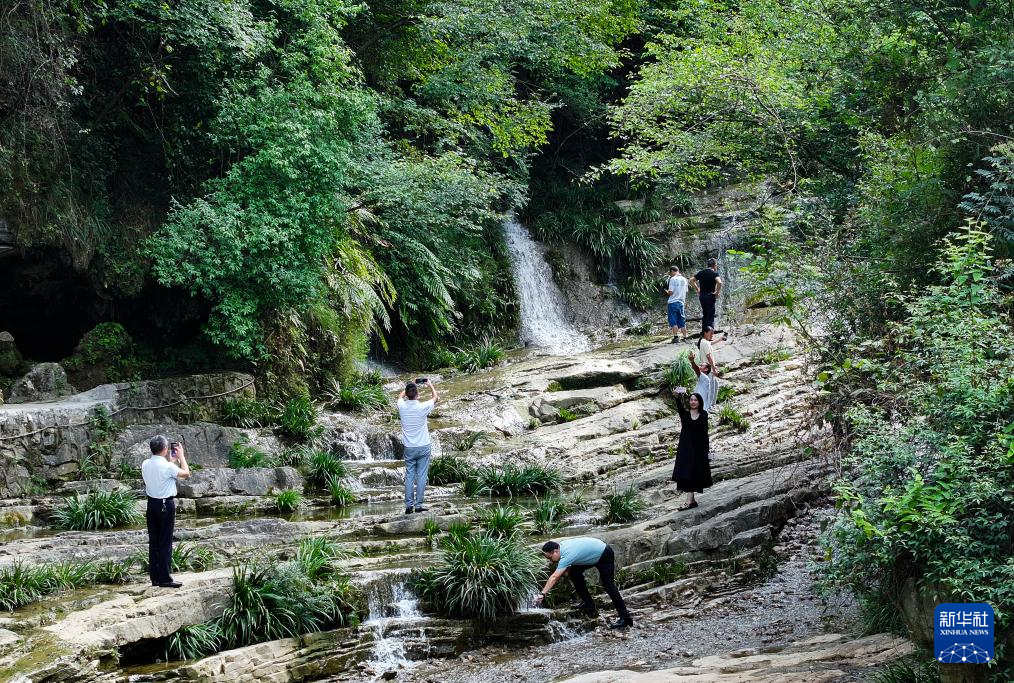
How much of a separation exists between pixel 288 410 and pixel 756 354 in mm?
10357

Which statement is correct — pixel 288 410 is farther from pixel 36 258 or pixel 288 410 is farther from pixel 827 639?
pixel 827 639

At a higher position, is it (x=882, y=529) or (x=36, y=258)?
(x=36, y=258)

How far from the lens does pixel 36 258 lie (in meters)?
16.7

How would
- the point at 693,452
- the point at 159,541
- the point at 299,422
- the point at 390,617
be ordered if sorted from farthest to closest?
the point at 299,422 < the point at 693,452 < the point at 390,617 < the point at 159,541

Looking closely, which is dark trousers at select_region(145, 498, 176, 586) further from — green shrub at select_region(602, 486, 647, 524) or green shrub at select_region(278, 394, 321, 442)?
green shrub at select_region(278, 394, 321, 442)

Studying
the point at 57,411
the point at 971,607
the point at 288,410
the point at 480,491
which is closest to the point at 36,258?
the point at 57,411

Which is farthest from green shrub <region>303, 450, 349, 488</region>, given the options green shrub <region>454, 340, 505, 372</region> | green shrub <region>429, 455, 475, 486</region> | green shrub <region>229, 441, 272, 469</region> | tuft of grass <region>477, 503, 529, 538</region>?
green shrub <region>454, 340, 505, 372</region>

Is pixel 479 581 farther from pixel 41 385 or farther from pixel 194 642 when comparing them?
pixel 41 385

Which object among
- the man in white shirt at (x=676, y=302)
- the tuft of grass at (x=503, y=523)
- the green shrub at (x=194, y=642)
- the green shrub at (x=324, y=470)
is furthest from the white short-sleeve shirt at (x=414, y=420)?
the man in white shirt at (x=676, y=302)

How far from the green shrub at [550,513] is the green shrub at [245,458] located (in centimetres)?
481

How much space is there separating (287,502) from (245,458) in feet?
6.45

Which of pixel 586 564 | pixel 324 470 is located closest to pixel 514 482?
pixel 324 470

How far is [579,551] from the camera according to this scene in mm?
10281

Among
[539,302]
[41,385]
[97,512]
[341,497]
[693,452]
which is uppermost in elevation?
[539,302]
